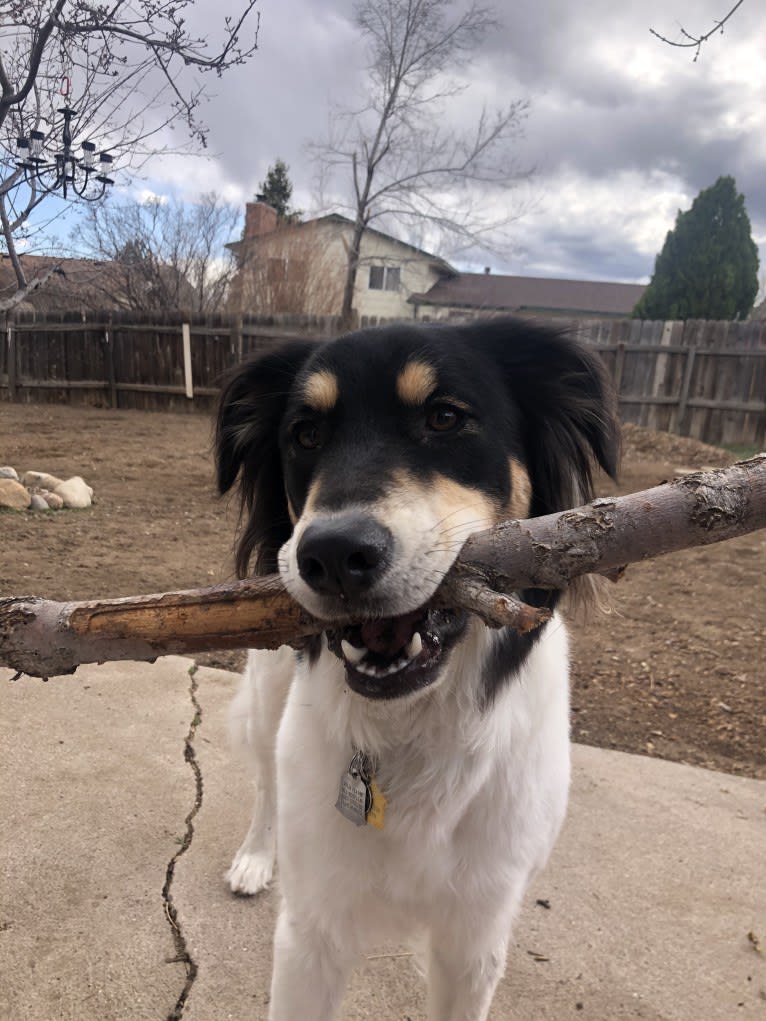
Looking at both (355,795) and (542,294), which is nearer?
(355,795)

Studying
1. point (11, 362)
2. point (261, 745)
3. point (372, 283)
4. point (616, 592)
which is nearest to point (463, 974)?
point (261, 745)

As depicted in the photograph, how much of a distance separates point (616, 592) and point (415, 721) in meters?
4.85

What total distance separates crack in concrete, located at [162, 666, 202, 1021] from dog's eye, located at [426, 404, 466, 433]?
1.83 metres

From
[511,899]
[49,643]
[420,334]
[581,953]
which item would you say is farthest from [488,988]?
[420,334]

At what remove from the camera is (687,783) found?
343 centimetres

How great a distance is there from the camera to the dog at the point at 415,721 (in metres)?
1.67

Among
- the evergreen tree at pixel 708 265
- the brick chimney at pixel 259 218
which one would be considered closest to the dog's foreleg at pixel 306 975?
the evergreen tree at pixel 708 265

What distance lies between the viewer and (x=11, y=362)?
17562 millimetres

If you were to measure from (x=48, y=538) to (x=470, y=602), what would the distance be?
6.01 metres

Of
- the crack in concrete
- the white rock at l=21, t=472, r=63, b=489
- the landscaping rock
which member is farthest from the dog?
the white rock at l=21, t=472, r=63, b=489

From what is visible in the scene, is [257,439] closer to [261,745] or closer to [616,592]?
[261,745]

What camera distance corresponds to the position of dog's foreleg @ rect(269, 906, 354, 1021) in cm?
187

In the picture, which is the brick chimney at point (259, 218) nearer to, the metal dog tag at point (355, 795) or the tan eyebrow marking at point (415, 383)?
the tan eyebrow marking at point (415, 383)

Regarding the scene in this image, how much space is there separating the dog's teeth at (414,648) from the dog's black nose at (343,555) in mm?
229
